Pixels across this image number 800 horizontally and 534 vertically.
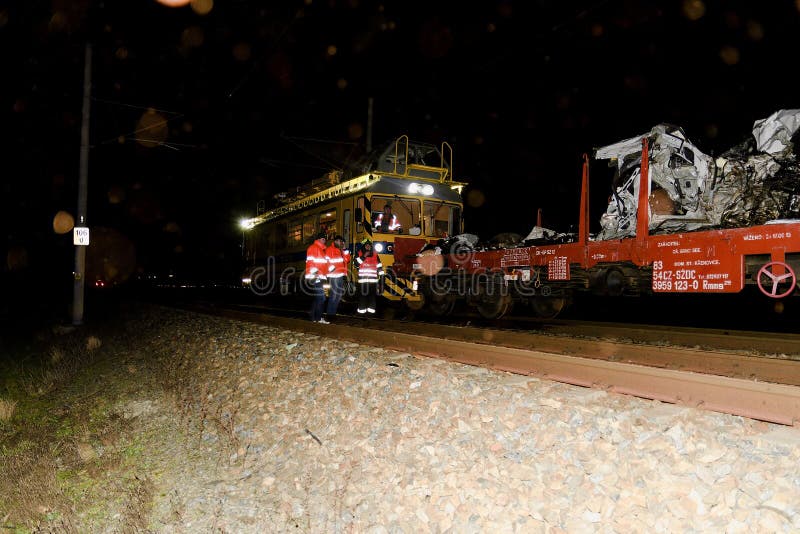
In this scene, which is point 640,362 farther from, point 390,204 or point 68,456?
point 390,204

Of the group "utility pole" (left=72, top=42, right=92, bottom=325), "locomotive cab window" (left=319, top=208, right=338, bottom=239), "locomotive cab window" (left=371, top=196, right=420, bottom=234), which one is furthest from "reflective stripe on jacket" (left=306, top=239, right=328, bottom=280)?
"utility pole" (left=72, top=42, right=92, bottom=325)

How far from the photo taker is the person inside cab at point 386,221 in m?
13.2

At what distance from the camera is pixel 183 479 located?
4.80 m

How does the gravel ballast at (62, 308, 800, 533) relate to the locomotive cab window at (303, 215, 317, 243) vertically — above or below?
below

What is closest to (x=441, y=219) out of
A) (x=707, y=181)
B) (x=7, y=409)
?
(x=707, y=181)

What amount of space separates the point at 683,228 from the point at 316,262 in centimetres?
652

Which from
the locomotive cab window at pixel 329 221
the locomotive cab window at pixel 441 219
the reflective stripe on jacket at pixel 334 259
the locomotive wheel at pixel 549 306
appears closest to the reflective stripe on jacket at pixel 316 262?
the reflective stripe on jacket at pixel 334 259

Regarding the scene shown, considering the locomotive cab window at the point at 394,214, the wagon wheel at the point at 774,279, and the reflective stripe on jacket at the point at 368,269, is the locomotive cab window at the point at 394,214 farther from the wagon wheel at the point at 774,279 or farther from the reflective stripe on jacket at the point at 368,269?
the wagon wheel at the point at 774,279

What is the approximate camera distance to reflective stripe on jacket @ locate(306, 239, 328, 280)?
35.2 ft

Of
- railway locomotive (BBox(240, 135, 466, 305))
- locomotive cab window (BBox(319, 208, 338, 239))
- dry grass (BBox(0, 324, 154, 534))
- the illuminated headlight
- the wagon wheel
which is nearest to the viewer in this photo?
dry grass (BBox(0, 324, 154, 534))

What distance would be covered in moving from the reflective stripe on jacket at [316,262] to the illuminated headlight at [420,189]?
11.6ft

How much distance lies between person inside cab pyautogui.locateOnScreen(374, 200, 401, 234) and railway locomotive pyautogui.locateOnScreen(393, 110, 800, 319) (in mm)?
3823

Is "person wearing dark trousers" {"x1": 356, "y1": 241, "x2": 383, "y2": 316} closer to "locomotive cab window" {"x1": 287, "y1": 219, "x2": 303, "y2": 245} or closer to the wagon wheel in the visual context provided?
"locomotive cab window" {"x1": 287, "y1": 219, "x2": 303, "y2": 245}

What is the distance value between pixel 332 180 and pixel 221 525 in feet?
40.4
